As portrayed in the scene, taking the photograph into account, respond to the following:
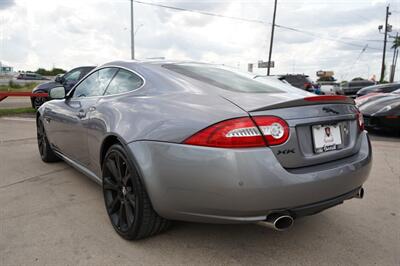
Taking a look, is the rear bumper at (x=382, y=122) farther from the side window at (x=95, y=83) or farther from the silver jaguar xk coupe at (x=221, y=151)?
the side window at (x=95, y=83)

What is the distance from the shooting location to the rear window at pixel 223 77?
2494mm

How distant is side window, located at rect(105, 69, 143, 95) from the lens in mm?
2745

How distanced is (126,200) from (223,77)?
4.03 feet

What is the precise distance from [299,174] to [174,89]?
1041mm

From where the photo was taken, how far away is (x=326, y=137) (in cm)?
218

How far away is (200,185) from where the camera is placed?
2.00 m

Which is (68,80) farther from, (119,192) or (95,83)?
(119,192)

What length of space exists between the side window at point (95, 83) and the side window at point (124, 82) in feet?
0.41

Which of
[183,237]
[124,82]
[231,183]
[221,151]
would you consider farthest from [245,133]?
[124,82]

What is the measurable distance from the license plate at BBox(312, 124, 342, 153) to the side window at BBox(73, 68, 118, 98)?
190 centimetres

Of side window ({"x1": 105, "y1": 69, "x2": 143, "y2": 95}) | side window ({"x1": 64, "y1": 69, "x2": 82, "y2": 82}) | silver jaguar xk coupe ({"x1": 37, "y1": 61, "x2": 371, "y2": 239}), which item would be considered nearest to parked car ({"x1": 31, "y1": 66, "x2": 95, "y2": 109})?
side window ({"x1": 64, "y1": 69, "x2": 82, "y2": 82})

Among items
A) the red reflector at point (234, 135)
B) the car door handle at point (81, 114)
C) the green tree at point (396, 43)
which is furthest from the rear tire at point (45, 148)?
the green tree at point (396, 43)

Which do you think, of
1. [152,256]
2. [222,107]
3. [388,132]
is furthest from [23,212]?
[388,132]

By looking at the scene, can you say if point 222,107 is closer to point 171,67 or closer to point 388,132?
point 171,67
